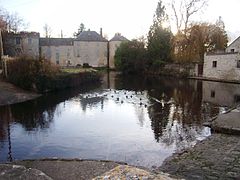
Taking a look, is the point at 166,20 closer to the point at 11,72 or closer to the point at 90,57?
the point at 90,57

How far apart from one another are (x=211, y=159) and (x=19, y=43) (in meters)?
46.3

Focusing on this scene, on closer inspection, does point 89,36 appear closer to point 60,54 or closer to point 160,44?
point 60,54

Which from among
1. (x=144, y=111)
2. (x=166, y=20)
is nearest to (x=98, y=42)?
(x=166, y=20)

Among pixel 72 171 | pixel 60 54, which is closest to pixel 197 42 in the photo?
pixel 60 54

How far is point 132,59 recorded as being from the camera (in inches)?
2087

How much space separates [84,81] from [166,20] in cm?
2480

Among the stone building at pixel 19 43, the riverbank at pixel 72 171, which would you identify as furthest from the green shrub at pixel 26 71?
the stone building at pixel 19 43

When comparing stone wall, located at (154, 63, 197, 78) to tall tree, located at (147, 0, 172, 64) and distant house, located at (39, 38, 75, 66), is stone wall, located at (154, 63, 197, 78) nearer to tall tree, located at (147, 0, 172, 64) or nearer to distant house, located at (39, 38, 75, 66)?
tall tree, located at (147, 0, 172, 64)

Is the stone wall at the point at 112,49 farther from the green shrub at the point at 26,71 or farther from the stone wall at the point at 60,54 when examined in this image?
the green shrub at the point at 26,71

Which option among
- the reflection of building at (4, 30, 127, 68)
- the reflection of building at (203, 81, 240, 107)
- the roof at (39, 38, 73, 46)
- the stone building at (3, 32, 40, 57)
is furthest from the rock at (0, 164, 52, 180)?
the roof at (39, 38, 73, 46)

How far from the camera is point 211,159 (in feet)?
32.7

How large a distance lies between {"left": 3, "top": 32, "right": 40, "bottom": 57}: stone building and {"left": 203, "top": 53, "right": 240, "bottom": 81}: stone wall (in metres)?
27.7

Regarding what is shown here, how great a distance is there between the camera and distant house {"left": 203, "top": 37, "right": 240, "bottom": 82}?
118 feet

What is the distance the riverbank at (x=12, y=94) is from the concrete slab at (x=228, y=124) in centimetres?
1566
